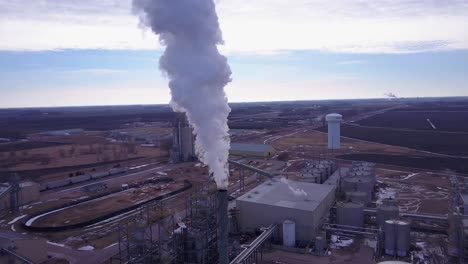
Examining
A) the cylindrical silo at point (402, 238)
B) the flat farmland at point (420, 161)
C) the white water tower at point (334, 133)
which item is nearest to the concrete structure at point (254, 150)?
the white water tower at point (334, 133)

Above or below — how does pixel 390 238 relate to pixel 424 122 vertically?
below

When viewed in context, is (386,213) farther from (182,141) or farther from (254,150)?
(254,150)

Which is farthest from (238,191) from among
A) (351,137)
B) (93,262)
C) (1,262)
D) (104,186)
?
(351,137)

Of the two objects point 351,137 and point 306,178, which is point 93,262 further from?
point 351,137

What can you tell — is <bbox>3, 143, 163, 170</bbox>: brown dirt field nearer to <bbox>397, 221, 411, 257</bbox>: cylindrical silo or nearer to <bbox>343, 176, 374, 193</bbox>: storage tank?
<bbox>343, 176, 374, 193</bbox>: storage tank

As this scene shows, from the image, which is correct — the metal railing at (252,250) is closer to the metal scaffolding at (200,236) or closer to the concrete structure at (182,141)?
the metal scaffolding at (200,236)

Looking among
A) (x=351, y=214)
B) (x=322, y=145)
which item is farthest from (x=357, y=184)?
(x=322, y=145)
